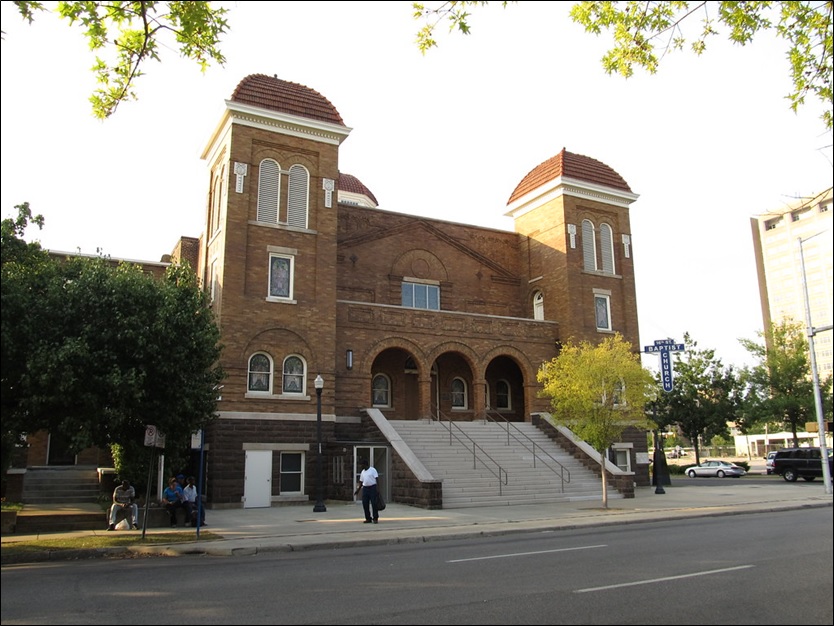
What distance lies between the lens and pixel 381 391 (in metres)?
30.5

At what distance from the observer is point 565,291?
33.2 metres

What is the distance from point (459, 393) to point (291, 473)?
32.0 ft

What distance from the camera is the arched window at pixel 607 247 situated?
3484 centimetres

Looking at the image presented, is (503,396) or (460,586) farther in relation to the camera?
(503,396)

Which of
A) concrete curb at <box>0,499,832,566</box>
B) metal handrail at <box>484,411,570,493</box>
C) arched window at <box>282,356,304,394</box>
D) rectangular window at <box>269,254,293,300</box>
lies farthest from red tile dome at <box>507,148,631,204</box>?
concrete curb at <box>0,499,832,566</box>

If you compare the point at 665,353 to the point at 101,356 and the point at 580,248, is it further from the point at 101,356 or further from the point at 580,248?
the point at 101,356

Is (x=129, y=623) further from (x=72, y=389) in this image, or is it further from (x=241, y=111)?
(x=241, y=111)

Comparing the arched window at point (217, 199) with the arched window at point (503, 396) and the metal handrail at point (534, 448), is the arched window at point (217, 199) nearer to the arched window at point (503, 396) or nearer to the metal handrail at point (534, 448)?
the metal handrail at point (534, 448)

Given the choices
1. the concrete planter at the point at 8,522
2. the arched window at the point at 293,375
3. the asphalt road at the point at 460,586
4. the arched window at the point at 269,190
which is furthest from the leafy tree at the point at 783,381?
the concrete planter at the point at 8,522

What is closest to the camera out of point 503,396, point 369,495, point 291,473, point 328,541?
point 328,541

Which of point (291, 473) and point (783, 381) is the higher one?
point (783, 381)

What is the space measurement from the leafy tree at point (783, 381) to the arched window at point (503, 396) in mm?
21256

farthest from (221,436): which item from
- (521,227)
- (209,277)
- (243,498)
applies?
(521,227)

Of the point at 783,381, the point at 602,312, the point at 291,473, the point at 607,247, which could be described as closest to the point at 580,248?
the point at 607,247
